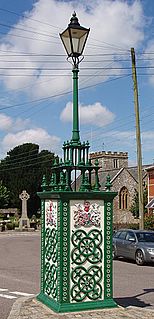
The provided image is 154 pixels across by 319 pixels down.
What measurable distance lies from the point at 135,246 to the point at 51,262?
10681 mm

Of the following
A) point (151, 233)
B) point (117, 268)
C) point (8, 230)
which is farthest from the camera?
point (8, 230)

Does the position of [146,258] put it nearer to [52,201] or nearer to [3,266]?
[3,266]

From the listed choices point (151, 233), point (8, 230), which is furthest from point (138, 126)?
point (8, 230)

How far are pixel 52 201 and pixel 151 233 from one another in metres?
12.0

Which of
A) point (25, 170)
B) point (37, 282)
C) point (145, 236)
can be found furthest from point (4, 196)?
point (37, 282)

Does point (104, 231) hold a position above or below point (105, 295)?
above

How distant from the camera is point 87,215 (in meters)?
8.36

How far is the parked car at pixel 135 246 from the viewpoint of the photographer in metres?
18.0

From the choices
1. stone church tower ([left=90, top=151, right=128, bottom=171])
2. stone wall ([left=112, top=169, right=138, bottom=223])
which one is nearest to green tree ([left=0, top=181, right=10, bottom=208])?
stone wall ([left=112, top=169, right=138, bottom=223])

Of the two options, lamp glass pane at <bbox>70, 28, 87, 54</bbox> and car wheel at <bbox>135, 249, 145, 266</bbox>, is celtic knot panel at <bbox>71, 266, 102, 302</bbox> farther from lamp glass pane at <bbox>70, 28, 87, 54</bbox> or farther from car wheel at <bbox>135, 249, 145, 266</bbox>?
car wheel at <bbox>135, 249, 145, 266</bbox>

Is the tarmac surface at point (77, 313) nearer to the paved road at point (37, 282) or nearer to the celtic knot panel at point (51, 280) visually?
the celtic knot panel at point (51, 280)

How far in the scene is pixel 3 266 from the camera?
17.1 meters

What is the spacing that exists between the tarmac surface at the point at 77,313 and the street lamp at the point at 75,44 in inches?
110

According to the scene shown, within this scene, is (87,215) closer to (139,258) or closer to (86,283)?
(86,283)
